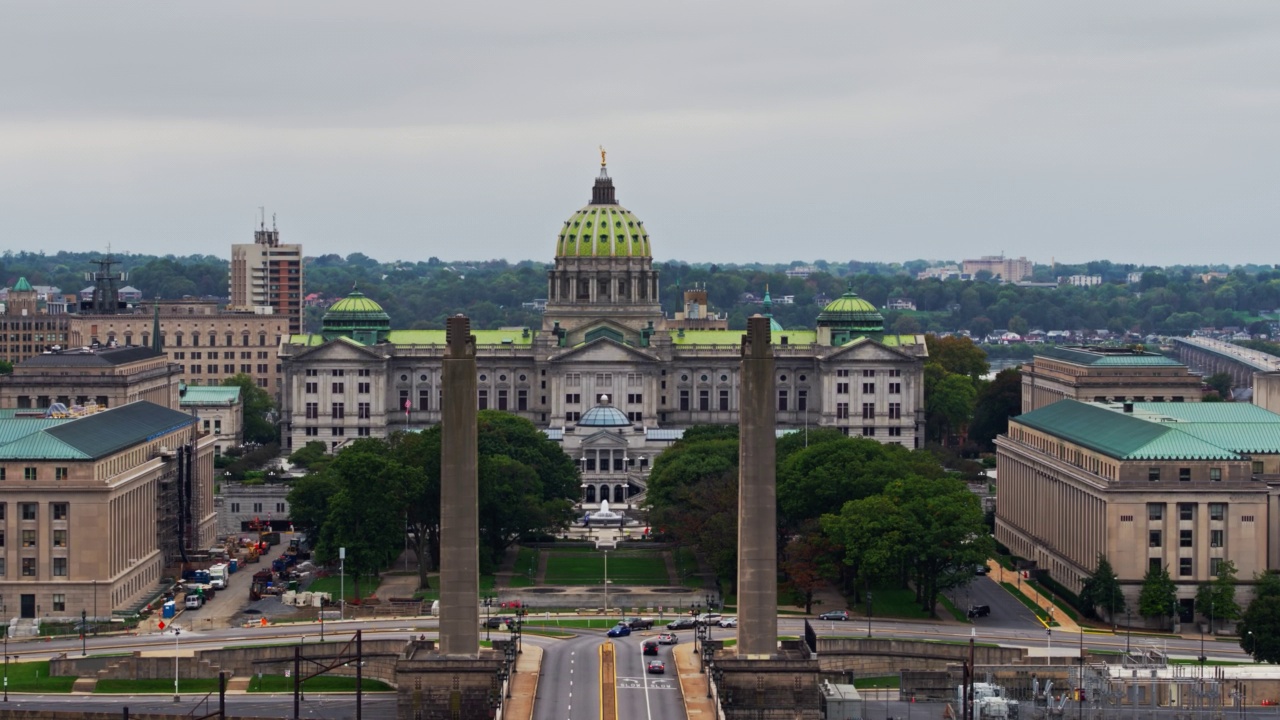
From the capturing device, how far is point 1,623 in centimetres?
19212

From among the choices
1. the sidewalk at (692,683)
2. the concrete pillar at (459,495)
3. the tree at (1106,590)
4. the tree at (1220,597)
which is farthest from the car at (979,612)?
the concrete pillar at (459,495)

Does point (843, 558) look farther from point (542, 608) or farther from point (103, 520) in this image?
point (103, 520)

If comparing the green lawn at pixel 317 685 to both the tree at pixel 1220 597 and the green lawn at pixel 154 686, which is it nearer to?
the green lawn at pixel 154 686

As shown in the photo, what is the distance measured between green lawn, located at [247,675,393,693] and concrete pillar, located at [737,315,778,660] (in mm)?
30026

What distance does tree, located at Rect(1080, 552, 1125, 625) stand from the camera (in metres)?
193

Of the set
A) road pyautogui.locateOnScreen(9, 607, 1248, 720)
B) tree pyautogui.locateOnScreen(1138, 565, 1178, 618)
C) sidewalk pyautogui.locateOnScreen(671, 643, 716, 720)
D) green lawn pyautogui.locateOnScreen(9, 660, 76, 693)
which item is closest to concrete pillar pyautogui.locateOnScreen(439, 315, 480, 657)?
road pyautogui.locateOnScreen(9, 607, 1248, 720)

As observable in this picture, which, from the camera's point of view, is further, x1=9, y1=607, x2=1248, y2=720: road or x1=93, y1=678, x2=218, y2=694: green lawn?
x1=93, y1=678, x2=218, y2=694: green lawn

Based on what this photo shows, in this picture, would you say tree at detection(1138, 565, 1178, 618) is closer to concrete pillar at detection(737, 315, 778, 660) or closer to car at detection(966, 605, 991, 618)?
car at detection(966, 605, 991, 618)

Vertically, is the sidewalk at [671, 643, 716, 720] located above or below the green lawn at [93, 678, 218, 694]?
above

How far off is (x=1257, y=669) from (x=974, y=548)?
3363 cm

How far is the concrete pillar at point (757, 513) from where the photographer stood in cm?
15050

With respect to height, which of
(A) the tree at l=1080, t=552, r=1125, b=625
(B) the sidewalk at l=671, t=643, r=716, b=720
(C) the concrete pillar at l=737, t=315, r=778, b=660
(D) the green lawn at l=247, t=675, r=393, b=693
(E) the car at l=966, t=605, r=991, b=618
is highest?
(C) the concrete pillar at l=737, t=315, r=778, b=660

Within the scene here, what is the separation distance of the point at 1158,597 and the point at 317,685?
64164 mm

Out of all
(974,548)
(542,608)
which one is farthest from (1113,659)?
(542,608)
